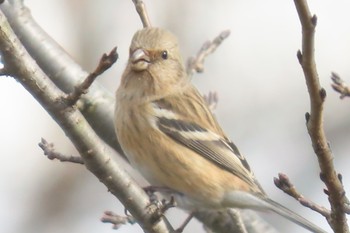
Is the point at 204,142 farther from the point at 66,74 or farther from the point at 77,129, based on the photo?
the point at 77,129

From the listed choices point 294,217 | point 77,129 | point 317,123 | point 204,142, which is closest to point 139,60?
point 204,142

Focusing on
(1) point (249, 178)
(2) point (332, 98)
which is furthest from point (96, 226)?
(1) point (249, 178)

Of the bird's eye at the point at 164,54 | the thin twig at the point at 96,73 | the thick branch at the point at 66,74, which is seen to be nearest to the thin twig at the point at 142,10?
the bird's eye at the point at 164,54

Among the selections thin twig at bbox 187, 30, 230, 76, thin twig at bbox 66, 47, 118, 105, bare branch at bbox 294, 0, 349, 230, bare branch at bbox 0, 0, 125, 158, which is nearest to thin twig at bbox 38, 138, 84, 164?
thin twig at bbox 66, 47, 118, 105

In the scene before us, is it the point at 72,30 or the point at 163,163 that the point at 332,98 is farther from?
the point at 163,163

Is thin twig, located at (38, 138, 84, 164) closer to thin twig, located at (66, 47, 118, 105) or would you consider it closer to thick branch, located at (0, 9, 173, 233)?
thick branch, located at (0, 9, 173, 233)

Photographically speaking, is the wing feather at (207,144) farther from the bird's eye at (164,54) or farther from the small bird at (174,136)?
the bird's eye at (164,54)

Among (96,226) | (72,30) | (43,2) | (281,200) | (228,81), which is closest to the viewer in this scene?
(281,200)
